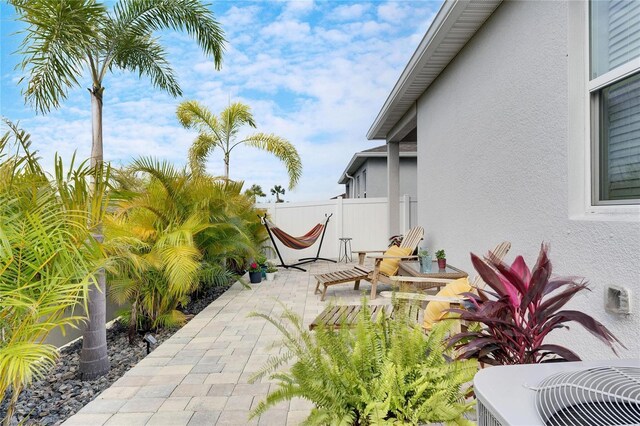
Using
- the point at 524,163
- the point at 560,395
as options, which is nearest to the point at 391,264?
the point at 524,163

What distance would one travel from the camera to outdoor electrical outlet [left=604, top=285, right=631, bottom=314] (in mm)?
1931

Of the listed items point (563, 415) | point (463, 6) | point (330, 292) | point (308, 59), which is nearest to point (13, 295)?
point (563, 415)

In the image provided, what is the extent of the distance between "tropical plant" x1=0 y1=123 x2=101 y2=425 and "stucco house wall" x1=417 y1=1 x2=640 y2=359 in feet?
9.60

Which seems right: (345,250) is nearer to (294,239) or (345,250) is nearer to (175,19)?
(294,239)

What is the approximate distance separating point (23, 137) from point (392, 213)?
26.4 feet

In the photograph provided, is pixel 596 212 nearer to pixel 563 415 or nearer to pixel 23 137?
pixel 563 415

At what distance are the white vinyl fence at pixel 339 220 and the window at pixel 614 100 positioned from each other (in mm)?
7980

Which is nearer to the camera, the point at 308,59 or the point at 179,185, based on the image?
the point at 179,185

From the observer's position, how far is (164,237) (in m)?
4.17

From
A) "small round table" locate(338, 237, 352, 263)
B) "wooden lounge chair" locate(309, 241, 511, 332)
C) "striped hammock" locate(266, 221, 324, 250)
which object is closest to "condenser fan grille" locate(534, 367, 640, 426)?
"wooden lounge chair" locate(309, 241, 511, 332)

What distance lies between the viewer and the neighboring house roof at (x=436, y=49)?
11.7ft

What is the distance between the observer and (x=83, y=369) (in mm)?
3029

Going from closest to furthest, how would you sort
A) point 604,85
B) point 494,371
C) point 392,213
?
point 494,371
point 604,85
point 392,213

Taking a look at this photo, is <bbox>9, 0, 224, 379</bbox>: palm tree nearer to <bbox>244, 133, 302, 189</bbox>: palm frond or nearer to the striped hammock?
the striped hammock
